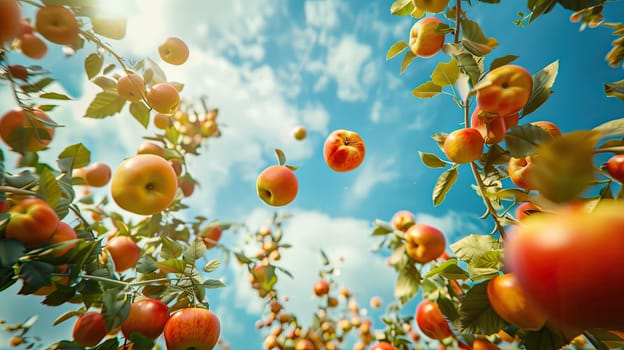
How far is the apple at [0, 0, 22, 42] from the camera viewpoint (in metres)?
0.96

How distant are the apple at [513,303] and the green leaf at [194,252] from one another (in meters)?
1.31

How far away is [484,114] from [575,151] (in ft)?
3.50

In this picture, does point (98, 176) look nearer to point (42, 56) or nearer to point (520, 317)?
point (42, 56)

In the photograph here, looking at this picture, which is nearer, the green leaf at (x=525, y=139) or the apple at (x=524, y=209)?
the green leaf at (x=525, y=139)

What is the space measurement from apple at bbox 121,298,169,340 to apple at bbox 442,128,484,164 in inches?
59.0

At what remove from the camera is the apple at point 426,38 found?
155cm

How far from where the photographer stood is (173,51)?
6.17 feet

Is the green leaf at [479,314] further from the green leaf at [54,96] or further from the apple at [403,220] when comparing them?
the green leaf at [54,96]

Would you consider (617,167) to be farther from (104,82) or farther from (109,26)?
(104,82)

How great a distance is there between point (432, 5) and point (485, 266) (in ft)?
4.25

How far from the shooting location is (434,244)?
6.58ft

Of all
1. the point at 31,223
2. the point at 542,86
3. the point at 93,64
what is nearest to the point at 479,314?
the point at 542,86

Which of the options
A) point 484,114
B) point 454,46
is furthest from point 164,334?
point 454,46

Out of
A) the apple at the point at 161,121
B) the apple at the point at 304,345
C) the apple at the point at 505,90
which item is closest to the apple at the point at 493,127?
the apple at the point at 505,90
